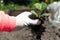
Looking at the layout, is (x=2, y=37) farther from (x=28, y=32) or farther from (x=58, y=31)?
(x=58, y=31)

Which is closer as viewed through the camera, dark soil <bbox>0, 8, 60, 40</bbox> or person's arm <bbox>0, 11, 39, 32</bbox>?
dark soil <bbox>0, 8, 60, 40</bbox>

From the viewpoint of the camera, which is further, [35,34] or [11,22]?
[11,22]

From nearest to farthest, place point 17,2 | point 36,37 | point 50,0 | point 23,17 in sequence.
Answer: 1. point 36,37
2. point 23,17
3. point 50,0
4. point 17,2

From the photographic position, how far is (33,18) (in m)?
1.66

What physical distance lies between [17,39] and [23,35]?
41 mm

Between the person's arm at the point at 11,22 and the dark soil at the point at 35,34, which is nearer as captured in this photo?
the dark soil at the point at 35,34

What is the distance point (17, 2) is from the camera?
3.50 metres

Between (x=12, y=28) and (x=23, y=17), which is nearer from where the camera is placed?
(x=12, y=28)

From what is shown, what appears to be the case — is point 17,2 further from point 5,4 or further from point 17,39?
point 17,39

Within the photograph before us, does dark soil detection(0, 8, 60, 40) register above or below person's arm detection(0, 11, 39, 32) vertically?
above

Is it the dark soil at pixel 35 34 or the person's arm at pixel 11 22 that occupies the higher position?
the dark soil at pixel 35 34

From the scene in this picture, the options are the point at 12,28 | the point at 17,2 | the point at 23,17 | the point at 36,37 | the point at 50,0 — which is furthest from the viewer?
the point at 17,2

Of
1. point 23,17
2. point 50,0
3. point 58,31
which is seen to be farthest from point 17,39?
point 50,0

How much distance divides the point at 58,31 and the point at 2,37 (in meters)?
0.33
